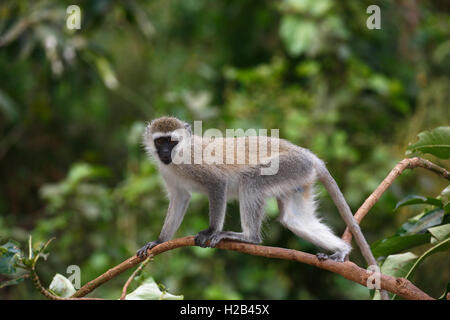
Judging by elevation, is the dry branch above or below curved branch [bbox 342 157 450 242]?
below

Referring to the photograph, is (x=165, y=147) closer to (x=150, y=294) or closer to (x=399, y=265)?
(x=150, y=294)

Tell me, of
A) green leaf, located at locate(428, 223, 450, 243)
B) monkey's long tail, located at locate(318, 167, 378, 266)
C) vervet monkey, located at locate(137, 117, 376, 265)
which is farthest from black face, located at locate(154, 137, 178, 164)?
green leaf, located at locate(428, 223, 450, 243)

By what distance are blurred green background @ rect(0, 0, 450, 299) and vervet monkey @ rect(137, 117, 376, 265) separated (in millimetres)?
1329

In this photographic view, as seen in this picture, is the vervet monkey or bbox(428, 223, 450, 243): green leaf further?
the vervet monkey

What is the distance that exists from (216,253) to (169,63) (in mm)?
3579

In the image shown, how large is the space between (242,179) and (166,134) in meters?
0.58

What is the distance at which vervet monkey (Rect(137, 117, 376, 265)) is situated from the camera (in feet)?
10.6

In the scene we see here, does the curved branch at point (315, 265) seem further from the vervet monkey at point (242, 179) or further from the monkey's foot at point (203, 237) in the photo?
the vervet monkey at point (242, 179)

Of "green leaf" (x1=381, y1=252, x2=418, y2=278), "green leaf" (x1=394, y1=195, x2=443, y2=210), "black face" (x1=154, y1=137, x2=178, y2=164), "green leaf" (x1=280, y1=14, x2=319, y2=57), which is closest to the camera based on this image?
"green leaf" (x1=381, y1=252, x2=418, y2=278)

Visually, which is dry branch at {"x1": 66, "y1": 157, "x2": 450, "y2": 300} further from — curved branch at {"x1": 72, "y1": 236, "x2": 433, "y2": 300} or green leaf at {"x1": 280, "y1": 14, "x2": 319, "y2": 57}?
green leaf at {"x1": 280, "y1": 14, "x2": 319, "y2": 57}

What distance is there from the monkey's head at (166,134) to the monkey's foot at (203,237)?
59 cm

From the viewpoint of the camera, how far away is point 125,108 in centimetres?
869

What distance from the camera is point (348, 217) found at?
280cm
